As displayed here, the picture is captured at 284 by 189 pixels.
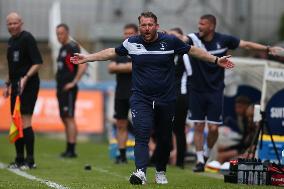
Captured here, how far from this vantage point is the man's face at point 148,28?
996cm

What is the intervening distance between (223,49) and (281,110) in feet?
3.97

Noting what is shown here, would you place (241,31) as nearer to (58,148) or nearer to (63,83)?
(58,148)

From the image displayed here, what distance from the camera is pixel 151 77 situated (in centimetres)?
1010

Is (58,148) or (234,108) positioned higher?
(234,108)

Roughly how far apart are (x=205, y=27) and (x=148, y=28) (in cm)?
285

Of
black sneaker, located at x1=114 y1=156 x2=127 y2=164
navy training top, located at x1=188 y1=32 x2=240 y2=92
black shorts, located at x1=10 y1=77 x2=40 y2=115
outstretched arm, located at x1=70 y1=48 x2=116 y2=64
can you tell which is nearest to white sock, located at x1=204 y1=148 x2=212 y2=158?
navy training top, located at x1=188 y1=32 x2=240 y2=92

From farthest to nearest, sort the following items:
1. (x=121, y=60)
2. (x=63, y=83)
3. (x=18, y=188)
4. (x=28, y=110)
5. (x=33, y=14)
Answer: (x=33, y=14) < (x=63, y=83) < (x=121, y=60) < (x=28, y=110) < (x=18, y=188)

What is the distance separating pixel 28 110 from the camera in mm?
12344

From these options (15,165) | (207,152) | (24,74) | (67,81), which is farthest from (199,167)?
(67,81)

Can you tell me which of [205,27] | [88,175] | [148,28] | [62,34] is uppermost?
[148,28]

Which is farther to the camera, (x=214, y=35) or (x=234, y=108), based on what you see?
(x=234, y=108)

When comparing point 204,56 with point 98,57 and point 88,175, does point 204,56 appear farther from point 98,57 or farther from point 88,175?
point 88,175

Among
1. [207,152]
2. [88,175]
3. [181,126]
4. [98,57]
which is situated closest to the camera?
[98,57]

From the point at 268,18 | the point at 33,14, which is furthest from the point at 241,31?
→ the point at 33,14
